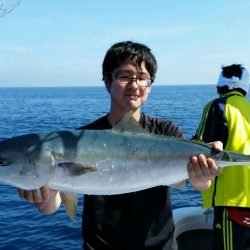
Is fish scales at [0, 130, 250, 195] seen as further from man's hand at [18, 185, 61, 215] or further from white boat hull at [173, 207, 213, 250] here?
white boat hull at [173, 207, 213, 250]

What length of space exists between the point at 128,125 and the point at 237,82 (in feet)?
11.3

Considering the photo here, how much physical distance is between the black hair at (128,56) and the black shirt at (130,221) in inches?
49.1

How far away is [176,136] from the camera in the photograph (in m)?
4.39

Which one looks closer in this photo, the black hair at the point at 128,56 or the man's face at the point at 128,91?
the man's face at the point at 128,91

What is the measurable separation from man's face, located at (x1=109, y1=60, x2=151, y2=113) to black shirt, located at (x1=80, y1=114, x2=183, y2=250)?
858 mm

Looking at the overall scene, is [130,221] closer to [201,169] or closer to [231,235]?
[201,169]

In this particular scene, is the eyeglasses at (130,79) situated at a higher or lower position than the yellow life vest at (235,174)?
higher

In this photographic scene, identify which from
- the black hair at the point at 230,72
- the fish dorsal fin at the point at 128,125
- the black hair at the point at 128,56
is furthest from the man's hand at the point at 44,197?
the black hair at the point at 230,72

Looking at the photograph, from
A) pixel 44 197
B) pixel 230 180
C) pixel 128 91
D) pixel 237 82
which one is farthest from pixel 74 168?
pixel 237 82

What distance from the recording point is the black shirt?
4.14m

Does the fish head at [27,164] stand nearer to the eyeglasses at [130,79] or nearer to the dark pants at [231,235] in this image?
the eyeglasses at [130,79]

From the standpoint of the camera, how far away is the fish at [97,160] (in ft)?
12.3

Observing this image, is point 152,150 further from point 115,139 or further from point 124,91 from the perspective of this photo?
point 124,91

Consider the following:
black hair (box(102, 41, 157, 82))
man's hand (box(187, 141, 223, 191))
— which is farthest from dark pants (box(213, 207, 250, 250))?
black hair (box(102, 41, 157, 82))
